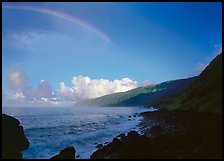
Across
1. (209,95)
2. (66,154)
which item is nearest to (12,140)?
(66,154)

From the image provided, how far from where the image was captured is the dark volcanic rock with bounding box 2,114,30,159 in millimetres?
34938

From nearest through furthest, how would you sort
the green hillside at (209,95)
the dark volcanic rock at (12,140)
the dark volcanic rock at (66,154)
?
the dark volcanic rock at (66,154), the dark volcanic rock at (12,140), the green hillside at (209,95)

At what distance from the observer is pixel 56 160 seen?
95.0 feet

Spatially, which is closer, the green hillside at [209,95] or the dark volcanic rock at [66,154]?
the dark volcanic rock at [66,154]

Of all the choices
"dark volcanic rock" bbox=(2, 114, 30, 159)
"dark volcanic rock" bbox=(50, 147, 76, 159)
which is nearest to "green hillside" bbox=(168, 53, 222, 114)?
"dark volcanic rock" bbox=(50, 147, 76, 159)

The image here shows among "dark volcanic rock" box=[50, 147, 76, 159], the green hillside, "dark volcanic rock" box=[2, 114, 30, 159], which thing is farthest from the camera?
the green hillside

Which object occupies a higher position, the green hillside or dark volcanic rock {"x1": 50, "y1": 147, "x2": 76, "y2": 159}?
the green hillside

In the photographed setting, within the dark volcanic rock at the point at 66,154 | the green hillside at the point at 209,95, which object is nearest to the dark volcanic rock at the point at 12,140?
the dark volcanic rock at the point at 66,154

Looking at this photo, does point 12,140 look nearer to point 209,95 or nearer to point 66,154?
point 66,154

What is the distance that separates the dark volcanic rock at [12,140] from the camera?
34938 millimetres

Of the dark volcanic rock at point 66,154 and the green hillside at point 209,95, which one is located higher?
the green hillside at point 209,95

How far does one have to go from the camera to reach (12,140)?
4025 centimetres

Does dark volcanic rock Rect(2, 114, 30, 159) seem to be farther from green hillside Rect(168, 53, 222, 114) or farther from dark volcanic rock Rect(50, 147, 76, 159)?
green hillside Rect(168, 53, 222, 114)

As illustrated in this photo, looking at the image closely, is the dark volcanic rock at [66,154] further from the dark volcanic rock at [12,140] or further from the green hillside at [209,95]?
the green hillside at [209,95]
